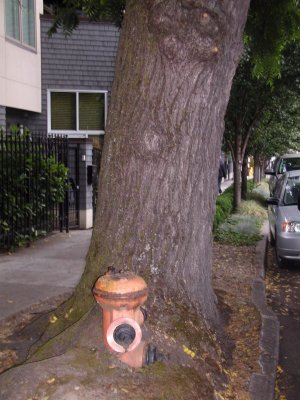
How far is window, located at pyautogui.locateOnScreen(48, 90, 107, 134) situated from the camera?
1433cm

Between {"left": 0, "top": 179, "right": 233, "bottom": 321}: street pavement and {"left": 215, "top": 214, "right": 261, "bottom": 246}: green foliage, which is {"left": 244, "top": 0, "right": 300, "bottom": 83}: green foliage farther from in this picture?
{"left": 215, "top": 214, "right": 261, "bottom": 246}: green foliage

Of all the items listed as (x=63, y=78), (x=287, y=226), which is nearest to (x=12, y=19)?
(x=63, y=78)

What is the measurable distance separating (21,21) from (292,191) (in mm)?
7814

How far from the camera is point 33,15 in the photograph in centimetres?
1373

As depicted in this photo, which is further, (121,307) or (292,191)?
(292,191)

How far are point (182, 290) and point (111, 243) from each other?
0.69 m

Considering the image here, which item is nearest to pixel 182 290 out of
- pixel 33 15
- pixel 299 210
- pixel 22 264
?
pixel 22 264

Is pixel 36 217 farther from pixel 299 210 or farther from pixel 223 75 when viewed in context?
pixel 223 75

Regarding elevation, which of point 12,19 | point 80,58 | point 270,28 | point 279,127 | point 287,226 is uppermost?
point 12,19

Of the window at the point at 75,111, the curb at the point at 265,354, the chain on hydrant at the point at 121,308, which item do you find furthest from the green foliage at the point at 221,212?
the chain on hydrant at the point at 121,308

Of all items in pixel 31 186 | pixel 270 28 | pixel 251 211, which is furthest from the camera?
pixel 251 211

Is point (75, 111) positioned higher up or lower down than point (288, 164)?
higher up

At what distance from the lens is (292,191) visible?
984cm

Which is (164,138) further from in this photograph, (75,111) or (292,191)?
(75,111)
